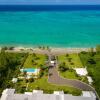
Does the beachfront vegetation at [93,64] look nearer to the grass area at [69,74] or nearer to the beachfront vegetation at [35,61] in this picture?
the grass area at [69,74]

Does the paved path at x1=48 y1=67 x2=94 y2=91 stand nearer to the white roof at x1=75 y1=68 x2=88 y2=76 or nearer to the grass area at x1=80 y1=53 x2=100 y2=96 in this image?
the grass area at x1=80 y1=53 x2=100 y2=96

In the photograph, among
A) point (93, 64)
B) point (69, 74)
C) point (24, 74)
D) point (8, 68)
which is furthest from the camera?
point (93, 64)

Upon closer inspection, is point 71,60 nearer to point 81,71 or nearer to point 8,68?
point 81,71

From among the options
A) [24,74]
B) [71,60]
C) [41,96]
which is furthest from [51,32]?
[41,96]

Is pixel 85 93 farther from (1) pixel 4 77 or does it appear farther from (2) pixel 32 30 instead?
(2) pixel 32 30

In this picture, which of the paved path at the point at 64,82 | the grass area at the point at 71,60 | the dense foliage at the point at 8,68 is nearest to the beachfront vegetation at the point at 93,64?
the grass area at the point at 71,60

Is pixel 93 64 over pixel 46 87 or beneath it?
over
